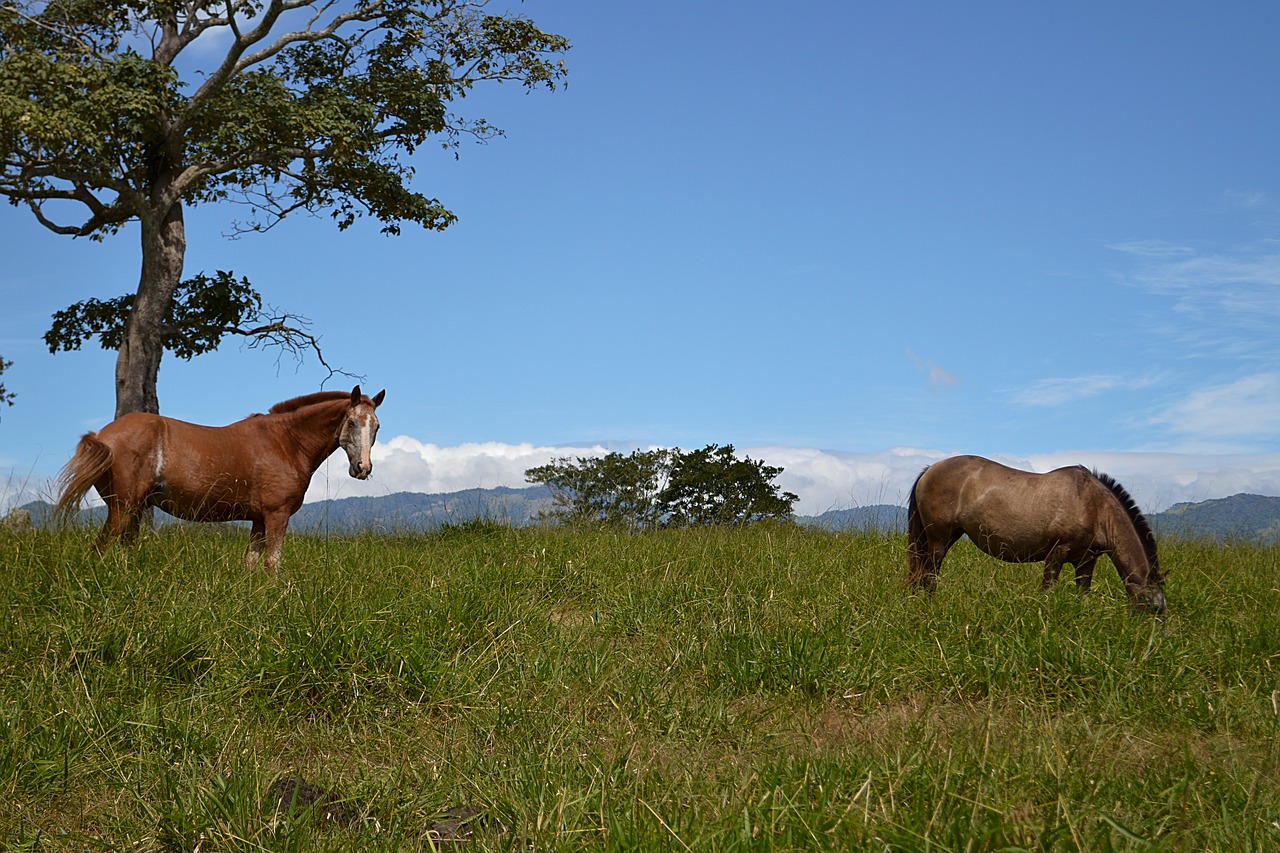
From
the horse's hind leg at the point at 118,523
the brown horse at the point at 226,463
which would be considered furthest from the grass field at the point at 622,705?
the brown horse at the point at 226,463

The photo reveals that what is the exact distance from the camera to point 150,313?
19016 millimetres

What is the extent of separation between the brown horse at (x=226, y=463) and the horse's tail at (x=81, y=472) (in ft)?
0.03

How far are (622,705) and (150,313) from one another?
16.7 meters

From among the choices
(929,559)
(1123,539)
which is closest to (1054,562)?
(1123,539)

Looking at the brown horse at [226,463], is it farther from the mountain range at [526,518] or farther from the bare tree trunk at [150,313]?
the bare tree trunk at [150,313]

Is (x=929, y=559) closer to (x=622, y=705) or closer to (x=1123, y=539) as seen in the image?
(x=1123, y=539)

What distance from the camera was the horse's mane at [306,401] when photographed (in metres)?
11.4

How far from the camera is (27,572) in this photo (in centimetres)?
796

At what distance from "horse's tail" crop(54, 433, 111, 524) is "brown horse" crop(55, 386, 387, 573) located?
0.03 feet

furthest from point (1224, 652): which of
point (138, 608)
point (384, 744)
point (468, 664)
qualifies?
point (138, 608)

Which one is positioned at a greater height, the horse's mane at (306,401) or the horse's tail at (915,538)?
the horse's mane at (306,401)

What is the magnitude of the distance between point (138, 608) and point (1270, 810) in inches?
264

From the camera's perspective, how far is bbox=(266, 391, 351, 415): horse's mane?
11.4m

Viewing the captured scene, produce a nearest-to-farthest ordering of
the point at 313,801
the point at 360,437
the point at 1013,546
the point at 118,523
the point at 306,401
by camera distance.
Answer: the point at 313,801 < the point at 1013,546 < the point at 118,523 < the point at 360,437 < the point at 306,401
